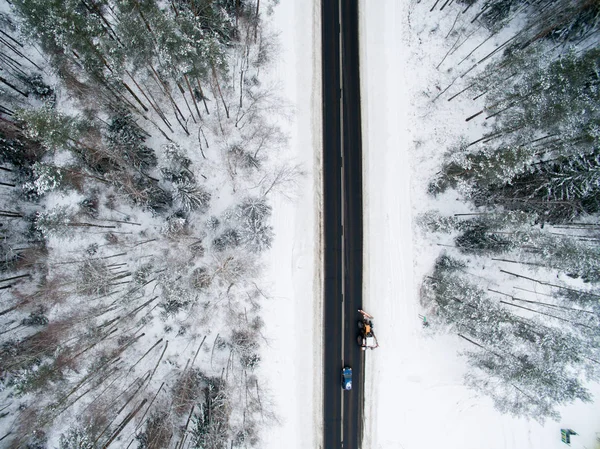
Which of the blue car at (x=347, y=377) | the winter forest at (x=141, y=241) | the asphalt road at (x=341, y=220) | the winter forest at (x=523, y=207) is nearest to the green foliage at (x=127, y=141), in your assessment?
the winter forest at (x=141, y=241)

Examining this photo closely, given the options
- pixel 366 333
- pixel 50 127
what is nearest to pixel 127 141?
pixel 50 127

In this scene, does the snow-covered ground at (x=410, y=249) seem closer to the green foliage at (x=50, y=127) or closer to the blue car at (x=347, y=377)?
the blue car at (x=347, y=377)

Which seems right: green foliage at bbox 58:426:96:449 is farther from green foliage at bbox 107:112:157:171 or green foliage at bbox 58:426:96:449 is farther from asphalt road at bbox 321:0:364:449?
green foliage at bbox 107:112:157:171

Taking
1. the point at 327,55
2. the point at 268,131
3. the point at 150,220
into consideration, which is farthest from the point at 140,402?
the point at 327,55

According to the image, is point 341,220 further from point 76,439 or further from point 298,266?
point 76,439

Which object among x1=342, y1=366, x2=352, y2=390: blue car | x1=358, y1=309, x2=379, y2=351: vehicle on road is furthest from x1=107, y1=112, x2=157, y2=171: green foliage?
x1=342, y1=366, x2=352, y2=390: blue car
